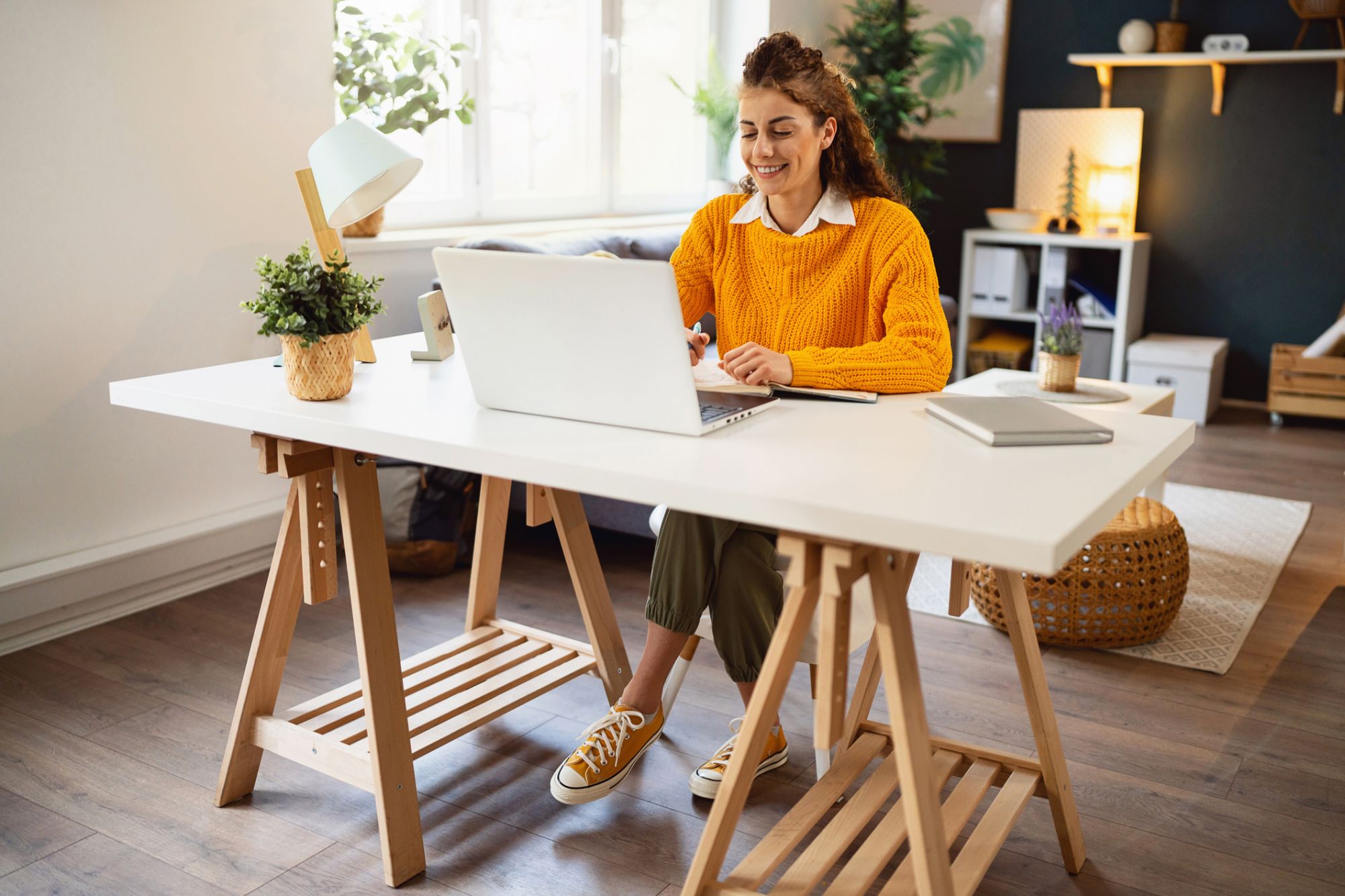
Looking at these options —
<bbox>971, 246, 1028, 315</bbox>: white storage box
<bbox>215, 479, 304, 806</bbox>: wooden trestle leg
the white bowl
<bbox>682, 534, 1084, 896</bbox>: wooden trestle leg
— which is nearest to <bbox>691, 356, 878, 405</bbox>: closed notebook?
<bbox>682, 534, 1084, 896</bbox>: wooden trestle leg

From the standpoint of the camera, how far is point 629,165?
4754 mm

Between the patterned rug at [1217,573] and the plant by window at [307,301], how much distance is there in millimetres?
1669

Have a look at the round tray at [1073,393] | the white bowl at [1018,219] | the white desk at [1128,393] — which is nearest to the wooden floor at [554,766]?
the white desk at [1128,393]

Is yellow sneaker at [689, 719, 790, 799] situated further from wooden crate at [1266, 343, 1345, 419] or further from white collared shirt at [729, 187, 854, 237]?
wooden crate at [1266, 343, 1345, 419]

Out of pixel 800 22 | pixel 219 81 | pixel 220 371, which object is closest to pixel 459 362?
pixel 220 371

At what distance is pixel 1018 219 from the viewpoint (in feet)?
16.9

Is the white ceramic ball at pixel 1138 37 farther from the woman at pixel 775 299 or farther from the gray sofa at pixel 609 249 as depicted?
the woman at pixel 775 299

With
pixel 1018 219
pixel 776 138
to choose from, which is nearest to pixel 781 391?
pixel 776 138

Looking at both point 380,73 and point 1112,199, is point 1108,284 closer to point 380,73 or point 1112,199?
point 1112,199

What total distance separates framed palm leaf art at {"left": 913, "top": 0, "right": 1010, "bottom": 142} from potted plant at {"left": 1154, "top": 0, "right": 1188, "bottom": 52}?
70 centimetres

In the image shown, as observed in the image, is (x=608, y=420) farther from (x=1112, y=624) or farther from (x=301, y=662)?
(x=1112, y=624)

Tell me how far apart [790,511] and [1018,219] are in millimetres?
4412

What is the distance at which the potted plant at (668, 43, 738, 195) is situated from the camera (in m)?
4.64

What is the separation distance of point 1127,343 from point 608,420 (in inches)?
159
